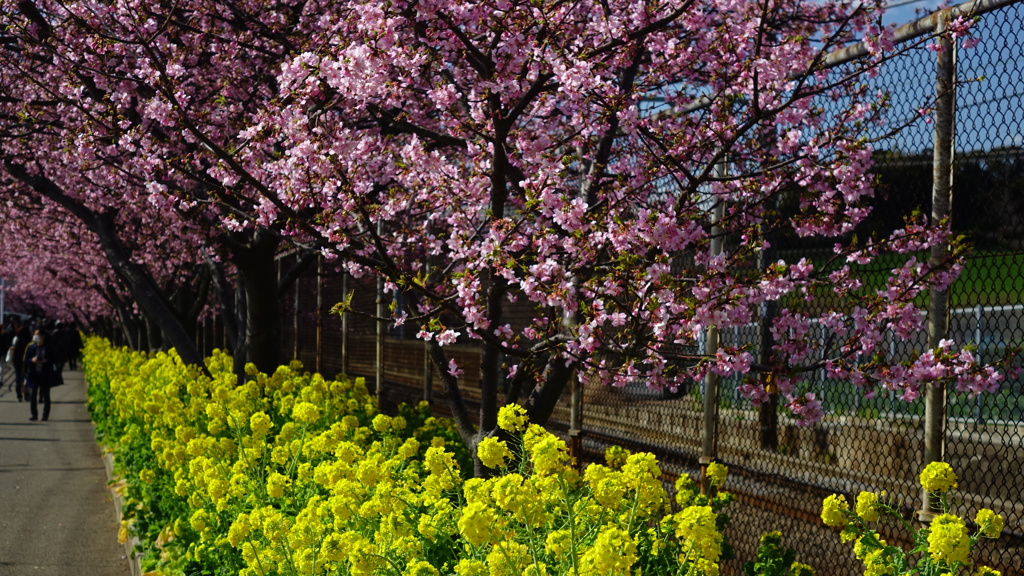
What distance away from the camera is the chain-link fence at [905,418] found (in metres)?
4.79

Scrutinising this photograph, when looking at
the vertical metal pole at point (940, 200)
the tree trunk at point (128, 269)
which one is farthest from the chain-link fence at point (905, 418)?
the tree trunk at point (128, 269)

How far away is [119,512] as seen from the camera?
33.7 ft

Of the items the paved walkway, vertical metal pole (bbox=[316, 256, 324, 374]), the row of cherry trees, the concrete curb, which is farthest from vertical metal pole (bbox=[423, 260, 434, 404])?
vertical metal pole (bbox=[316, 256, 324, 374])

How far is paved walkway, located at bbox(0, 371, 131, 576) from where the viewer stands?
28.1 ft

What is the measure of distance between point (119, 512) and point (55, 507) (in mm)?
1072

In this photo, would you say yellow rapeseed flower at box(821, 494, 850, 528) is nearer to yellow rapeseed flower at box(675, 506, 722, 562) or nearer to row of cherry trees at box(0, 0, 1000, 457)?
yellow rapeseed flower at box(675, 506, 722, 562)

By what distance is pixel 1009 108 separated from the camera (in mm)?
4777

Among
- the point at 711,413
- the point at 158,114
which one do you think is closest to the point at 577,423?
the point at 711,413

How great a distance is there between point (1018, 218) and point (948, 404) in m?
0.92

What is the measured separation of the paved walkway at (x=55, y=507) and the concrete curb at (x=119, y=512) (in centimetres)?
7

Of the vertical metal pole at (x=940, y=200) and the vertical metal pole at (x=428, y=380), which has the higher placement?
the vertical metal pole at (x=940, y=200)

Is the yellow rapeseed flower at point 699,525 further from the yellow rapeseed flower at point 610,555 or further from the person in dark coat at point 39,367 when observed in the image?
the person in dark coat at point 39,367

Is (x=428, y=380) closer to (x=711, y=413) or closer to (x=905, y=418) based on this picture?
(x=711, y=413)

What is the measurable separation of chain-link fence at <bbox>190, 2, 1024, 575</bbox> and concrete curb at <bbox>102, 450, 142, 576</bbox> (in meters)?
3.54
